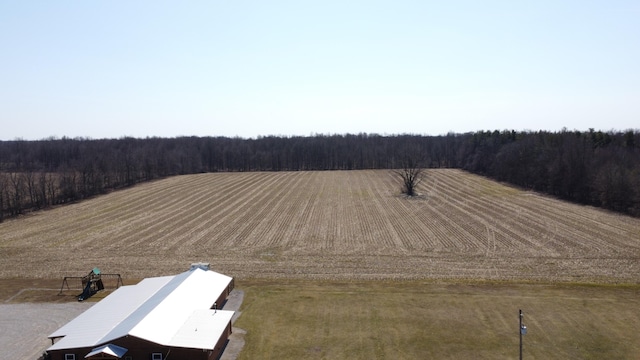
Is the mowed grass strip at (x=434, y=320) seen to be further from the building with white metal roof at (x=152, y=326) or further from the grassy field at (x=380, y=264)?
the building with white metal roof at (x=152, y=326)

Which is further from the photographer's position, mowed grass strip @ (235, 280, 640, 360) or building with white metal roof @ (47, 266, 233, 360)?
mowed grass strip @ (235, 280, 640, 360)

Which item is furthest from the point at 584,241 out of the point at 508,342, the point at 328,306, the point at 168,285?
the point at 168,285

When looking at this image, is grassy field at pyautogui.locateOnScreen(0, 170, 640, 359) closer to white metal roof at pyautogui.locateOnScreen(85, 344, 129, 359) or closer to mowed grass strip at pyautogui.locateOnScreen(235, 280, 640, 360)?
mowed grass strip at pyautogui.locateOnScreen(235, 280, 640, 360)

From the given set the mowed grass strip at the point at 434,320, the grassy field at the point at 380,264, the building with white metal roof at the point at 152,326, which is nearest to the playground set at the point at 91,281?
the grassy field at the point at 380,264

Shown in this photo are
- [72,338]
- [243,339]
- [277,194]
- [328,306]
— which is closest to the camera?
[72,338]

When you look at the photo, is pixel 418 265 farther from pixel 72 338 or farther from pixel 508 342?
pixel 72 338

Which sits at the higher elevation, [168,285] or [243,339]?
[168,285]

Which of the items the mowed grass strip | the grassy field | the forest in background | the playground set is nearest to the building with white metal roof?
the mowed grass strip
